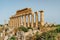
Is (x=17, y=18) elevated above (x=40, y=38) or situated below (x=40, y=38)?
above

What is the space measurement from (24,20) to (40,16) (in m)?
9.93

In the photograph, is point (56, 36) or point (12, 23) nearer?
point (56, 36)

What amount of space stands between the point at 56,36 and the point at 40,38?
2.64 meters

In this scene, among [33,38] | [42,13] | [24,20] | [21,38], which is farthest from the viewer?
[24,20]

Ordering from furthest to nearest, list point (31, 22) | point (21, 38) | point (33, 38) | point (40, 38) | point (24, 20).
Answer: point (24, 20) → point (31, 22) → point (21, 38) → point (33, 38) → point (40, 38)

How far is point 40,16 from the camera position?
5309 centimetres

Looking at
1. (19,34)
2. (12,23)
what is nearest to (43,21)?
(19,34)

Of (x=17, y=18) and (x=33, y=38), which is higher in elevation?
(x=17, y=18)

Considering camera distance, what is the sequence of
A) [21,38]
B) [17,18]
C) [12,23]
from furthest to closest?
[12,23] < [17,18] < [21,38]

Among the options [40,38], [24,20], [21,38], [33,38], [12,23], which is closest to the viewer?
[40,38]

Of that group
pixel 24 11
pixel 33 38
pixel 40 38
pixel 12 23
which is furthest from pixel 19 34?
pixel 12 23

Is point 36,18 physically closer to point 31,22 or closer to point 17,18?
point 31,22

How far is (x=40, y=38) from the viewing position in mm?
32781

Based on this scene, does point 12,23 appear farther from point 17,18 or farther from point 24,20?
point 24,20
